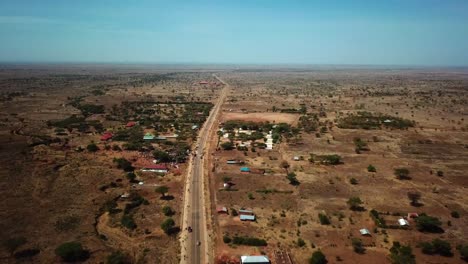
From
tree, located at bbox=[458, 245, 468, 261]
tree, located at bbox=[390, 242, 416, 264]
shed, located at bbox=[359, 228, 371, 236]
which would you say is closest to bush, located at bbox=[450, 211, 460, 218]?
tree, located at bbox=[458, 245, 468, 261]

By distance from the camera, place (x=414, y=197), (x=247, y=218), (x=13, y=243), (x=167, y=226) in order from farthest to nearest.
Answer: (x=414, y=197) → (x=247, y=218) → (x=167, y=226) → (x=13, y=243)

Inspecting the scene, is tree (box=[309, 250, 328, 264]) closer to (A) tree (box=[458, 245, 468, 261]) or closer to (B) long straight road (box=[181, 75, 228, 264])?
(B) long straight road (box=[181, 75, 228, 264])

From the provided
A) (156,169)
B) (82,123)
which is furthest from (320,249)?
(82,123)

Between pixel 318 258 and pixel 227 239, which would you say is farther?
pixel 227 239

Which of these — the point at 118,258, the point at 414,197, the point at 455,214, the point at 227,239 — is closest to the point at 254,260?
the point at 227,239

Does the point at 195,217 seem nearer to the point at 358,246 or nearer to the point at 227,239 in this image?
the point at 227,239

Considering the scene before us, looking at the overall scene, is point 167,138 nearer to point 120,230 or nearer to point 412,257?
point 120,230
